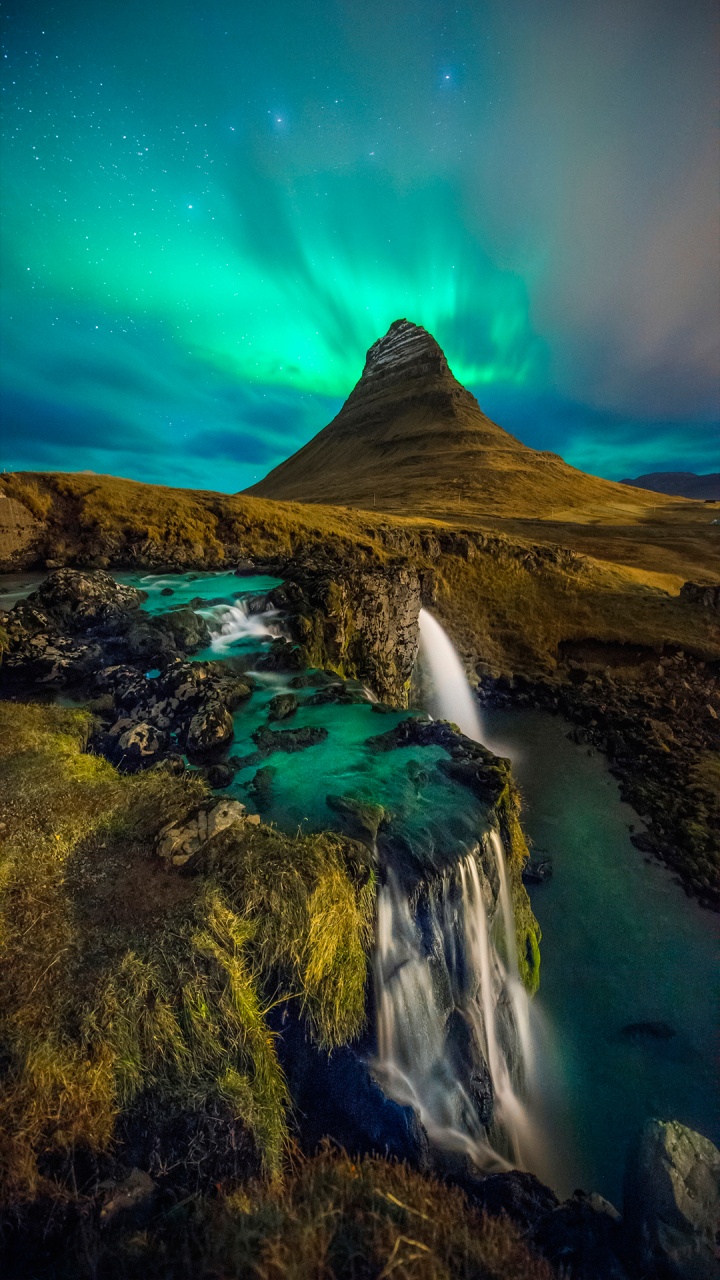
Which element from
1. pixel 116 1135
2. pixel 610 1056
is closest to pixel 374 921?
pixel 116 1135

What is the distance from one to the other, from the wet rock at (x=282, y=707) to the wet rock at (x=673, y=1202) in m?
10.6

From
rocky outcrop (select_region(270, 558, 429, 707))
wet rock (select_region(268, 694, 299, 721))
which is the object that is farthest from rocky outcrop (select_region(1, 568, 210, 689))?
rocky outcrop (select_region(270, 558, 429, 707))

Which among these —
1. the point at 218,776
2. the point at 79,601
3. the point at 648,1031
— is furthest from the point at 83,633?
the point at 648,1031

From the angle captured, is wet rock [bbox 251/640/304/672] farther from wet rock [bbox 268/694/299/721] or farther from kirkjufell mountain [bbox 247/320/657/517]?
kirkjufell mountain [bbox 247/320/657/517]

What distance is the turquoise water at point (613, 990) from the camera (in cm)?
949

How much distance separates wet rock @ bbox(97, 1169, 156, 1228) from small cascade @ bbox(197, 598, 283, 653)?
1400cm

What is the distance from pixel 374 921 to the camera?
765 centimetres

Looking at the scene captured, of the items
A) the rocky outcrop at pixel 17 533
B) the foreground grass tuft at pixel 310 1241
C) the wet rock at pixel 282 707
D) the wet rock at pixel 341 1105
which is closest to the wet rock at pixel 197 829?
the wet rock at pixel 341 1105

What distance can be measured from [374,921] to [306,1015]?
5.30ft

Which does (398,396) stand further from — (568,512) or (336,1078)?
(336,1078)

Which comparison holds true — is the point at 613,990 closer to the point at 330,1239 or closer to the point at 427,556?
the point at 330,1239

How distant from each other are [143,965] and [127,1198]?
1.88 meters

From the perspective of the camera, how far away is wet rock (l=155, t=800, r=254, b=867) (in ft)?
24.2

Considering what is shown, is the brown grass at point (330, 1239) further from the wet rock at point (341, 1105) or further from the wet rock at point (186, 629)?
the wet rock at point (186, 629)
